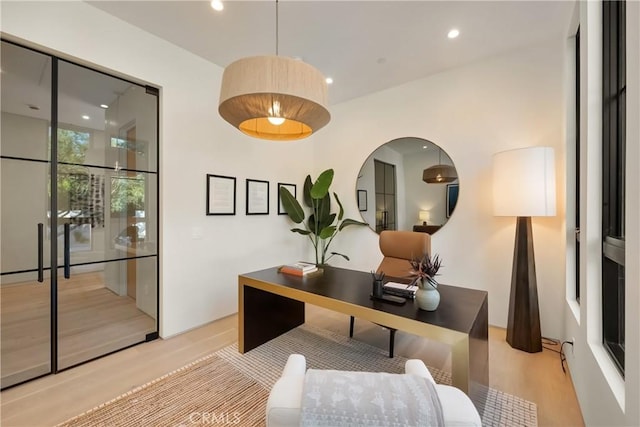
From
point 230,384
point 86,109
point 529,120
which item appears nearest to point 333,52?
point 529,120

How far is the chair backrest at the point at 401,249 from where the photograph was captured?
245 cm

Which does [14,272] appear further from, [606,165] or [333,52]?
[606,165]

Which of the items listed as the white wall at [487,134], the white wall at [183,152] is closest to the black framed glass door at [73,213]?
the white wall at [183,152]

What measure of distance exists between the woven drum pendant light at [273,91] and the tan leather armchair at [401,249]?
1407 millimetres

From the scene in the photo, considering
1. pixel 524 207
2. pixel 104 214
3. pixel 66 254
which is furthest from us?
pixel 104 214

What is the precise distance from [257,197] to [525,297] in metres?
3.11

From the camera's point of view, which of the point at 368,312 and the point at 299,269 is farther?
the point at 299,269

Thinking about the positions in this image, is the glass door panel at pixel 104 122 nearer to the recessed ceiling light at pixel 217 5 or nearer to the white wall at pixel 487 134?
the recessed ceiling light at pixel 217 5

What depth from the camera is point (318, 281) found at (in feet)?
7.30

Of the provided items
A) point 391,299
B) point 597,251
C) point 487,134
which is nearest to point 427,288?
point 391,299

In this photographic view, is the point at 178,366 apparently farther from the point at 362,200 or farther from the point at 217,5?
the point at 217,5

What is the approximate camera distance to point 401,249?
8.53 feet

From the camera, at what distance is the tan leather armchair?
245cm

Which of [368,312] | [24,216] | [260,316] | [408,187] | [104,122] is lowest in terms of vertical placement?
[260,316]
